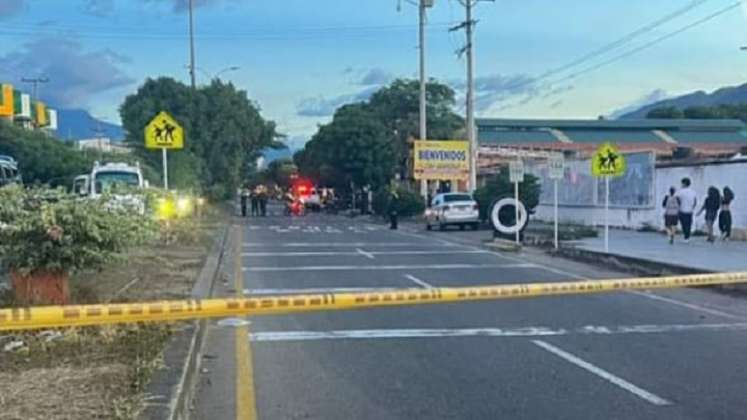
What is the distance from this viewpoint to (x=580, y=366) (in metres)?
9.36

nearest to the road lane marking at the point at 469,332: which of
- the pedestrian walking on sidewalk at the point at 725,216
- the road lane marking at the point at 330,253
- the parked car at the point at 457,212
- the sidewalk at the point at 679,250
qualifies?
the sidewalk at the point at 679,250

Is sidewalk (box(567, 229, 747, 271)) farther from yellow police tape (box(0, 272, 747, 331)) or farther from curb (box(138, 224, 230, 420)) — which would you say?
curb (box(138, 224, 230, 420))

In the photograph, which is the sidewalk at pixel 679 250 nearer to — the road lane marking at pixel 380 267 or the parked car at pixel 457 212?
the road lane marking at pixel 380 267

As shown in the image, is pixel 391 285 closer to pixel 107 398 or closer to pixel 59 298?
pixel 59 298

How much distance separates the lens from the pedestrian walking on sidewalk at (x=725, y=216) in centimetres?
2766

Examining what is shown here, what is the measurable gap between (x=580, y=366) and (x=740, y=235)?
66.8 feet

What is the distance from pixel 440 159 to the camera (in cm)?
5475

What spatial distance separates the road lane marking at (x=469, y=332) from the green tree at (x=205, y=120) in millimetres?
45811

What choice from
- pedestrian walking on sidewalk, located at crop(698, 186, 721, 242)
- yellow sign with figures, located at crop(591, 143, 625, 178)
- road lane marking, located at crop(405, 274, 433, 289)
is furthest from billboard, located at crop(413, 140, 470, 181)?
road lane marking, located at crop(405, 274, 433, 289)

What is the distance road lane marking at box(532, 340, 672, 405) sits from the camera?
799 cm

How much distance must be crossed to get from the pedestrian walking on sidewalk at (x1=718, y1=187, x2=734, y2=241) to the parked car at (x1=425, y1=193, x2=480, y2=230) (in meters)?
13.3

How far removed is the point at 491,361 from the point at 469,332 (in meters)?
1.84

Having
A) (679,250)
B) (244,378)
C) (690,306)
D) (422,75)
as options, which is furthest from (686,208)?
(422,75)

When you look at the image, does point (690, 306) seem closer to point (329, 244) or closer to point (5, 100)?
point (329, 244)
